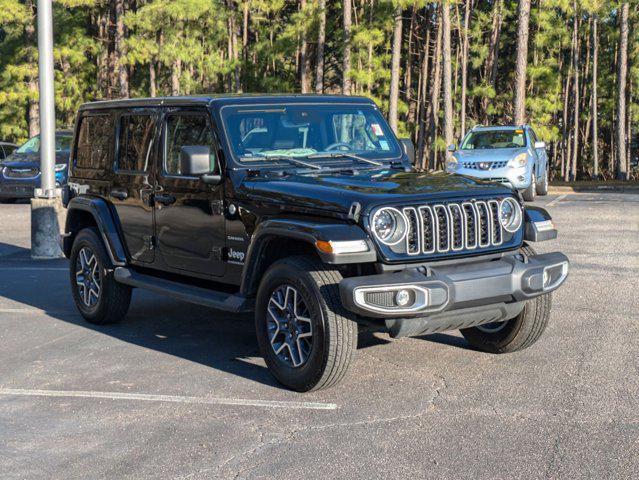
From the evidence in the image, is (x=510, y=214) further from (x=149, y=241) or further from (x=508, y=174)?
(x=508, y=174)

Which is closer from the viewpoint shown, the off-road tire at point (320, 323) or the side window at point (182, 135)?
the off-road tire at point (320, 323)

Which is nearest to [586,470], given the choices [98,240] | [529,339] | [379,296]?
[379,296]

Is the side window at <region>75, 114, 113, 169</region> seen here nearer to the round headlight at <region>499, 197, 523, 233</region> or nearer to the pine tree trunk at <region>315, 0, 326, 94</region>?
the round headlight at <region>499, 197, 523, 233</region>

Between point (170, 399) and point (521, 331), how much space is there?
257 cm

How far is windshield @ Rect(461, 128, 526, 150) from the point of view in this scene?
22266mm

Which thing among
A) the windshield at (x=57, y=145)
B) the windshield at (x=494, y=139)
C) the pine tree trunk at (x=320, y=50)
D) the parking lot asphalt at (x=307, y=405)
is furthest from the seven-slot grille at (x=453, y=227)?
the pine tree trunk at (x=320, y=50)

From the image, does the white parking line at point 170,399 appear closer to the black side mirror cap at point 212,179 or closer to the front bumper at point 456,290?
the front bumper at point 456,290

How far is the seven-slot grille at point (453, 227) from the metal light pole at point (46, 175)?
27.9ft

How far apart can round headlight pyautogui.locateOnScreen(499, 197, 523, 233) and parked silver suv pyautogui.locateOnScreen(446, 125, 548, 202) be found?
14.1m

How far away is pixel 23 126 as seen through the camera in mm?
44938

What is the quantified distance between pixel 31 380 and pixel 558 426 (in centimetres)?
363

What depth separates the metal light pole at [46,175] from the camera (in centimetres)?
1346

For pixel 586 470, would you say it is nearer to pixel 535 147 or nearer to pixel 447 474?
pixel 447 474

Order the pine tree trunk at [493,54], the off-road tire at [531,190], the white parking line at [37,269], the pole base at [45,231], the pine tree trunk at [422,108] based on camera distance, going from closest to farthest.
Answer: the white parking line at [37,269] < the pole base at [45,231] < the off-road tire at [531,190] < the pine tree trunk at [422,108] < the pine tree trunk at [493,54]
